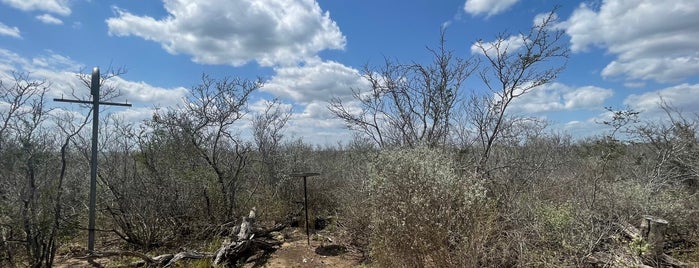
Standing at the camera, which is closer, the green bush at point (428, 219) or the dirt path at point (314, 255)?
the green bush at point (428, 219)

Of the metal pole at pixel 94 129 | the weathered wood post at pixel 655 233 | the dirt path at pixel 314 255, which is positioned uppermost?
the metal pole at pixel 94 129

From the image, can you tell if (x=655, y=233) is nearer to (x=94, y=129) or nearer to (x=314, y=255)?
(x=314, y=255)

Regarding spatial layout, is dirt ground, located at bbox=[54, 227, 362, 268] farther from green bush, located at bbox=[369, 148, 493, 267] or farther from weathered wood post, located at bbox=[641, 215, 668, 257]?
weathered wood post, located at bbox=[641, 215, 668, 257]

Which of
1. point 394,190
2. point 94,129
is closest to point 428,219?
point 394,190

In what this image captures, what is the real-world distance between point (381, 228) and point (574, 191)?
10.1 feet

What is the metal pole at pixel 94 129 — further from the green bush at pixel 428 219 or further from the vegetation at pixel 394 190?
the green bush at pixel 428 219

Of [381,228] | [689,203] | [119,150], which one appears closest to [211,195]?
[119,150]

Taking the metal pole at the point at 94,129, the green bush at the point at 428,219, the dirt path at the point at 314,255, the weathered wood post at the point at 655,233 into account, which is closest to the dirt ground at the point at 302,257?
the dirt path at the point at 314,255

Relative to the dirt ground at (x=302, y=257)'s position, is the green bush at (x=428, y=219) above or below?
above

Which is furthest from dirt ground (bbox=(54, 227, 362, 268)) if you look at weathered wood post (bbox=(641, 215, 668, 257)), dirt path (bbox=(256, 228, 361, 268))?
weathered wood post (bbox=(641, 215, 668, 257))

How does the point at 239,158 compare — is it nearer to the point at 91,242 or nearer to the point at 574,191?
the point at 91,242

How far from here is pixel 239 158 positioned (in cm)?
938

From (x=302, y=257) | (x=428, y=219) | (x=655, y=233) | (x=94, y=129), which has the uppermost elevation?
(x=94, y=129)

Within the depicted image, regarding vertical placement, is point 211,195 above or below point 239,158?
below
